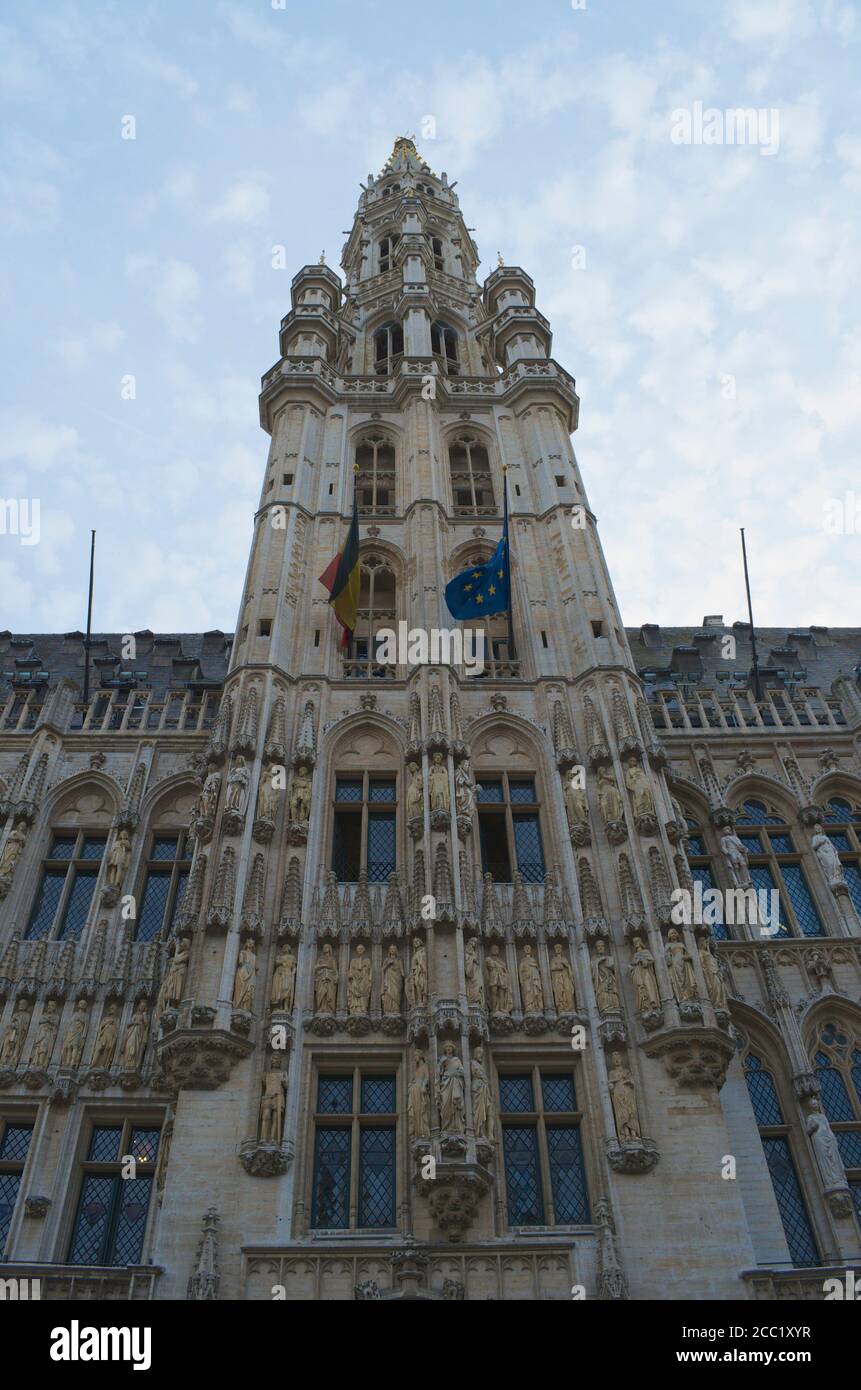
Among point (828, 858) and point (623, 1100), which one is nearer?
point (623, 1100)

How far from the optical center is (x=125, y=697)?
1153 inches

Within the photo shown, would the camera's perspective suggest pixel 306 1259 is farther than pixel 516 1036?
No

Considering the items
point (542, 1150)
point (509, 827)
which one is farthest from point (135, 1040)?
point (509, 827)

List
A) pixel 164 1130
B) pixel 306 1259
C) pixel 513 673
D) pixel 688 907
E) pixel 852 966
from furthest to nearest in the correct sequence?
pixel 513 673, pixel 852 966, pixel 688 907, pixel 164 1130, pixel 306 1259

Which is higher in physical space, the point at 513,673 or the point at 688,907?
the point at 513,673

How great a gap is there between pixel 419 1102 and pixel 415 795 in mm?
6150

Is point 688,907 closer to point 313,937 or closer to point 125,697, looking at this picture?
point 313,937

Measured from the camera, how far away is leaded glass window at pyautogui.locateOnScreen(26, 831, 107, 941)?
22531 millimetres

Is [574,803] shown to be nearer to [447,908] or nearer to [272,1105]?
[447,908]

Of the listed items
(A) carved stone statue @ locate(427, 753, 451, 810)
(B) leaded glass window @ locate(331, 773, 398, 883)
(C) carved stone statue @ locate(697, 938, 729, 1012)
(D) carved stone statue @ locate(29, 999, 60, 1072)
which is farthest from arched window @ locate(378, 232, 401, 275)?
(C) carved stone statue @ locate(697, 938, 729, 1012)

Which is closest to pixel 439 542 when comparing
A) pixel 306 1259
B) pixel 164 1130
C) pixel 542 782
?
pixel 542 782

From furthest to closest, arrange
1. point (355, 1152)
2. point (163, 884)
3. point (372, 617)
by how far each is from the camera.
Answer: point (372, 617) → point (163, 884) → point (355, 1152)

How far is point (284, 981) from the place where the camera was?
19.1 m
